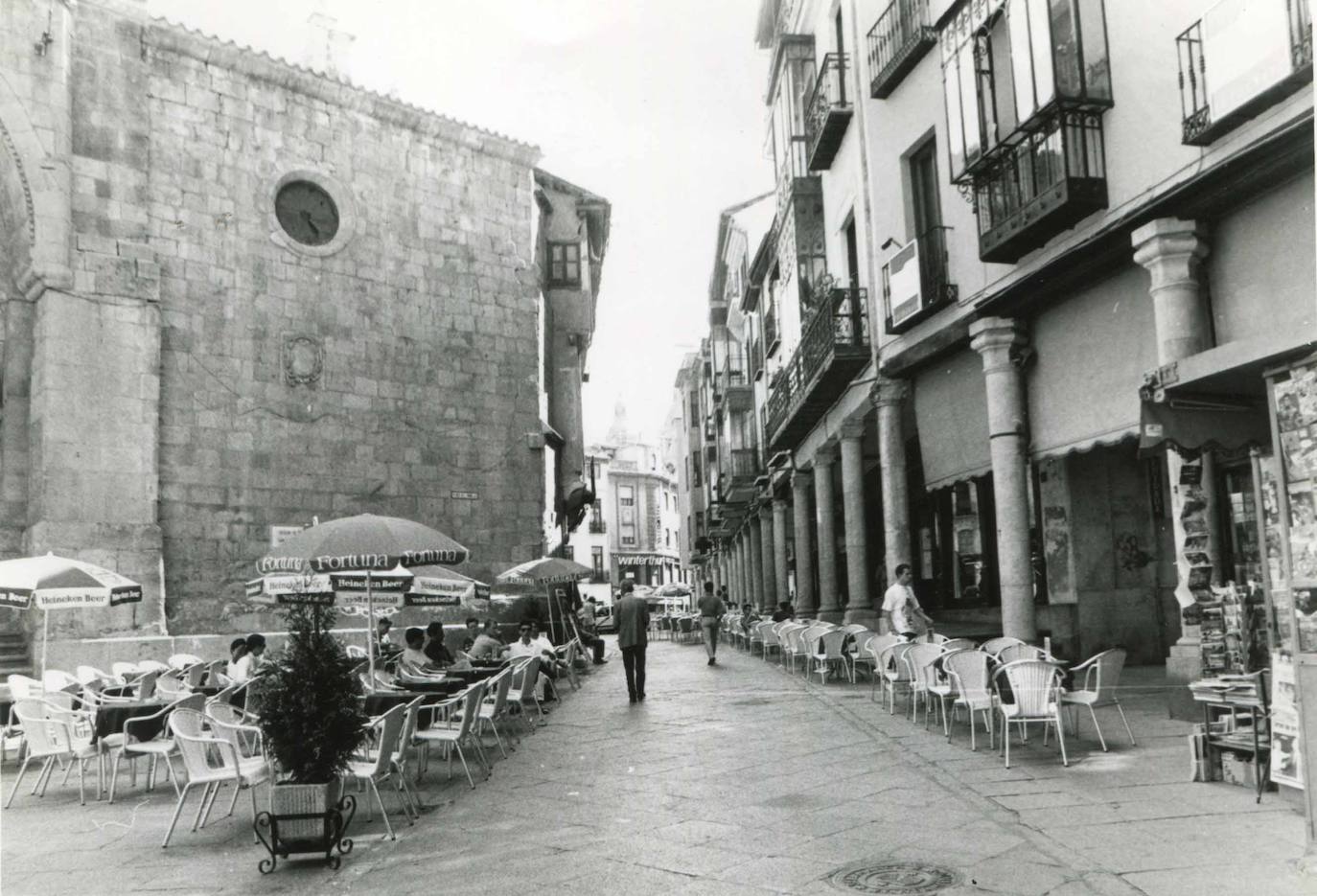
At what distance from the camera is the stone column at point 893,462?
50.2 feet

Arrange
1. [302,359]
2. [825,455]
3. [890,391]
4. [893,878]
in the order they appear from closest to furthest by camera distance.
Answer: [893,878] → [890,391] → [302,359] → [825,455]

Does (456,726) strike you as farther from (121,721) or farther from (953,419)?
(953,419)

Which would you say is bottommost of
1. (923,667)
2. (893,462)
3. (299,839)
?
(299,839)

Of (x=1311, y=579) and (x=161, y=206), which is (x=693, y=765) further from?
(x=161, y=206)

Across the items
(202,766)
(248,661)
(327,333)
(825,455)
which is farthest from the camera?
(825,455)

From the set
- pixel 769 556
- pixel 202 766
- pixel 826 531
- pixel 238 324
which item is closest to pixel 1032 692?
pixel 202 766

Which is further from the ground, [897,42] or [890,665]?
[897,42]

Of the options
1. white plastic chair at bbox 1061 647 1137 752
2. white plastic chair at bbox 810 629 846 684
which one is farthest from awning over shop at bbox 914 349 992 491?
white plastic chair at bbox 1061 647 1137 752

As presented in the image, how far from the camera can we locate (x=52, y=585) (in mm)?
10695

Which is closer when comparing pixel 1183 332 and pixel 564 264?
pixel 1183 332

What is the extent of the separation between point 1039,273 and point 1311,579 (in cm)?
628

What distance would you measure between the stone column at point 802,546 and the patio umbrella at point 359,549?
14657 millimetres

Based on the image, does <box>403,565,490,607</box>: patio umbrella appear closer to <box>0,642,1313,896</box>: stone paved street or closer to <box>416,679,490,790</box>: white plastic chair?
<box>416,679,490,790</box>: white plastic chair

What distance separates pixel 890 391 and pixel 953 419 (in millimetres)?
1739
